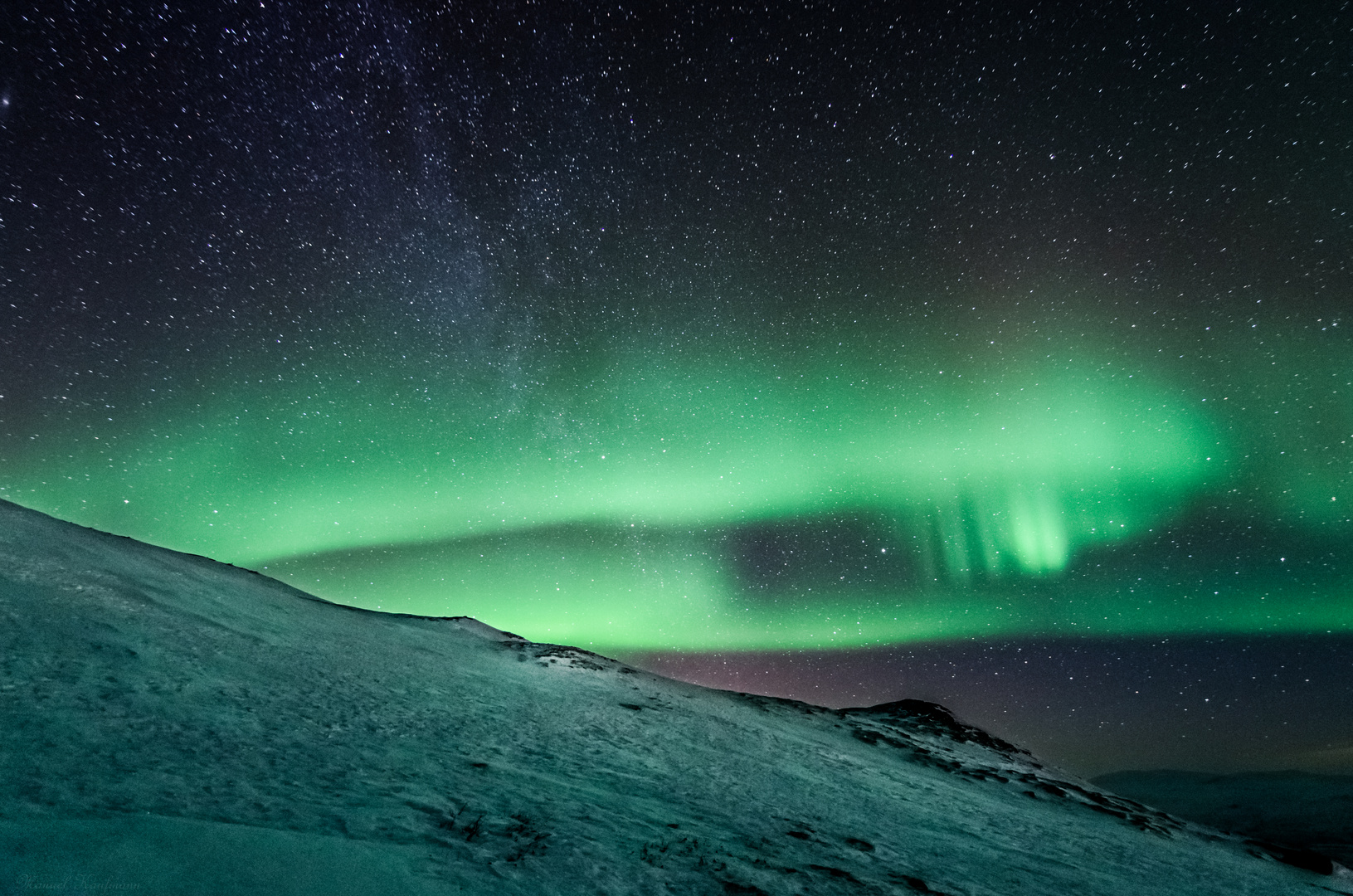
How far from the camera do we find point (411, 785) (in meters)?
5.65

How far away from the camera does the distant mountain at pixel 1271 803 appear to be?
5827 cm

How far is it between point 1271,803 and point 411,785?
112243mm

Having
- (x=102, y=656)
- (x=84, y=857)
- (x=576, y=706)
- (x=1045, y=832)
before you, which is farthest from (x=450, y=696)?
(x=1045, y=832)

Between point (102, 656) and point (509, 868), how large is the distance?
20.2ft

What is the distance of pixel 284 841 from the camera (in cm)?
400

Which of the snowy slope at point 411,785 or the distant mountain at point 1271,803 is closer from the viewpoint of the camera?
the snowy slope at point 411,785

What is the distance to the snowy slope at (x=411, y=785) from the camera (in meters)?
3.97

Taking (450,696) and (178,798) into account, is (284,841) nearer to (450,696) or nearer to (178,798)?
(178,798)

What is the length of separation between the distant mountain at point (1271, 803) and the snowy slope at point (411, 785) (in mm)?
40658

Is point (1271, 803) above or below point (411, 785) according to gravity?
below

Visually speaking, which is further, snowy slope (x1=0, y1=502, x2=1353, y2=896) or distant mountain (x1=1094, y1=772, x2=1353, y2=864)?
distant mountain (x1=1094, y1=772, x2=1353, y2=864)

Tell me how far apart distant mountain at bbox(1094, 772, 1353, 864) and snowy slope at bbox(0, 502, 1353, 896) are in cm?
4066

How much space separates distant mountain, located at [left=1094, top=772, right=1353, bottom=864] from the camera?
5827cm

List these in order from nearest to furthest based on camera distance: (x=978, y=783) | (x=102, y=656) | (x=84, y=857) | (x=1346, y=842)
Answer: (x=84, y=857)
(x=102, y=656)
(x=978, y=783)
(x=1346, y=842)
